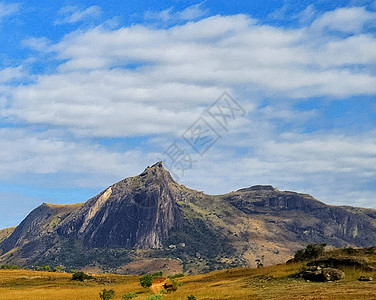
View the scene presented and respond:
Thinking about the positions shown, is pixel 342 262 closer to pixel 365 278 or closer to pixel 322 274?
pixel 322 274

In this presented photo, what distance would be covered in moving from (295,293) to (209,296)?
615cm

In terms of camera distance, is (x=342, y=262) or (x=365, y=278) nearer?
(x=365, y=278)

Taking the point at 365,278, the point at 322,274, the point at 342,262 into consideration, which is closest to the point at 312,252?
the point at 342,262

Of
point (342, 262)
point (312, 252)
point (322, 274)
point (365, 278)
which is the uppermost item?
point (312, 252)

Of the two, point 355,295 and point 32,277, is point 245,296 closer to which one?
point 355,295

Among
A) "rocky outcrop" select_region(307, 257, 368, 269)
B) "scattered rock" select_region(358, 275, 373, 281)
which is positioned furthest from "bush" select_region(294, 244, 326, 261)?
"scattered rock" select_region(358, 275, 373, 281)

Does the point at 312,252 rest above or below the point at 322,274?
above

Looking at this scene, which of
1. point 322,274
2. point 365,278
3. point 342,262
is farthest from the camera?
point 342,262

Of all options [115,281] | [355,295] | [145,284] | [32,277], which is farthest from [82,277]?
[355,295]

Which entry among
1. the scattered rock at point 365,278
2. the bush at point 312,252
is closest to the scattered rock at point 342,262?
the scattered rock at point 365,278

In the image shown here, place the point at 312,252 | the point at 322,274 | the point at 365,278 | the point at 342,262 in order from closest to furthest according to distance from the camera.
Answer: the point at 365,278 → the point at 322,274 → the point at 342,262 → the point at 312,252

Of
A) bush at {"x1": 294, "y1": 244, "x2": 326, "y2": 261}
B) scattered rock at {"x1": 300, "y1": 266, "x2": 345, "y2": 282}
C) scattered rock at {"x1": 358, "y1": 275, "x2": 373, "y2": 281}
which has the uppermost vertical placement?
bush at {"x1": 294, "y1": 244, "x2": 326, "y2": 261}

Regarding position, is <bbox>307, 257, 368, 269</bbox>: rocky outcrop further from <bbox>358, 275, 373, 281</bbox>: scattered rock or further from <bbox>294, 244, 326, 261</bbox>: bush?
<bbox>294, 244, 326, 261</bbox>: bush

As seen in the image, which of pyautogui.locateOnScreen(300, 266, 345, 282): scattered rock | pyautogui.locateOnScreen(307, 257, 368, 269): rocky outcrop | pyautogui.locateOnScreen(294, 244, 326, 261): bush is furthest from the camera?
pyautogui.locateOnScreen(294, 244, 326, 261): bush
